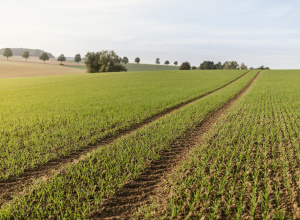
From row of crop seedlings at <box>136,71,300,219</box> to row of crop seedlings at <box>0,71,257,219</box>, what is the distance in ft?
4.19

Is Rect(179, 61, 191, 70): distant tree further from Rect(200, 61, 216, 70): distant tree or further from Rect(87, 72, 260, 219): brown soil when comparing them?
Rect(87, 72, 260, 219): brown soil

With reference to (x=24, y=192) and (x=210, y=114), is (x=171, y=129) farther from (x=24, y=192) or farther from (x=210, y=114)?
(x=24, y=192)

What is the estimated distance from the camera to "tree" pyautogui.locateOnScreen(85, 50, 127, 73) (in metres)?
91.3

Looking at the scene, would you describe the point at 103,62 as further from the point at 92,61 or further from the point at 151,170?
the point at 151,170

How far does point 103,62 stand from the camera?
9175 centimetres

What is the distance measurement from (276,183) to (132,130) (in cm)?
731

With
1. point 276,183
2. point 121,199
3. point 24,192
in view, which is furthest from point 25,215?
point 276,183

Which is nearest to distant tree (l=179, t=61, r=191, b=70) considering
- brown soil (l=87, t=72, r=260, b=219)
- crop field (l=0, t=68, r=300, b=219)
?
crop field (l=0, t=68, r=300, b=219)

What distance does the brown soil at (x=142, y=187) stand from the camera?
4.96 meters

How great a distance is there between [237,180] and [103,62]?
91.6 metres

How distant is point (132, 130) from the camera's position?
37.9ft

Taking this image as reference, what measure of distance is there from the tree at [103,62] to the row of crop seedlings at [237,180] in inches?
3385

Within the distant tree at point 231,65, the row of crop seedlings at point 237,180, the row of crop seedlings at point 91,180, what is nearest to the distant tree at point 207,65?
the distant tree at point 231,65

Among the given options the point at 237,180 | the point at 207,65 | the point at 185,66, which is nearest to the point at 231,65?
the point at 207,65
